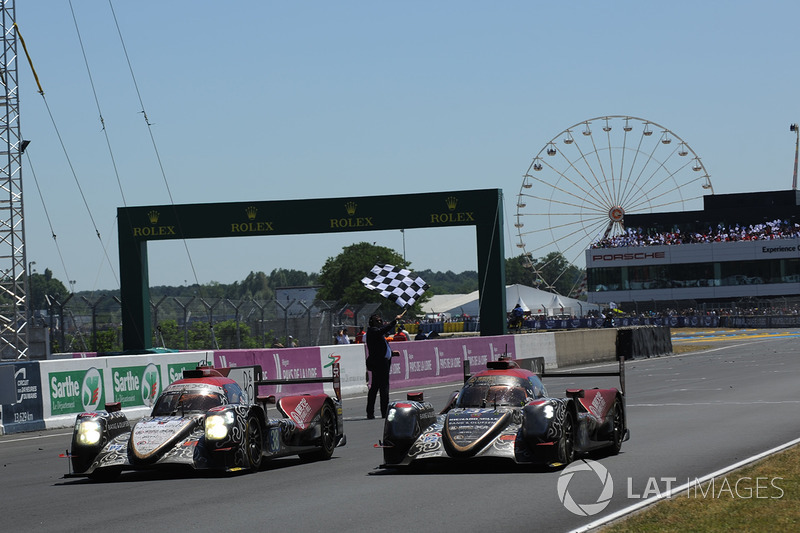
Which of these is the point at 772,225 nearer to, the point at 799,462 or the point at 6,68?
Result: the point at 6,68

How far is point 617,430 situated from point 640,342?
30916 millimetres

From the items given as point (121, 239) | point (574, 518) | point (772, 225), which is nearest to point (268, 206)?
point (121, 239)

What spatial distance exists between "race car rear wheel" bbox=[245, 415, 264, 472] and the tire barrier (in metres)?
30.8

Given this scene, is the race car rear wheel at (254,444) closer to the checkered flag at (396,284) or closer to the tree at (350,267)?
the checkered flag at (396,284)

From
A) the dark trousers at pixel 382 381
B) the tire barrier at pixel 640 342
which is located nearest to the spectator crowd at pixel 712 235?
the tire barrier at pixel 640 342

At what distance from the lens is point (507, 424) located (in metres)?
10.9

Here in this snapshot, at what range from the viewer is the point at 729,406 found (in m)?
18.4

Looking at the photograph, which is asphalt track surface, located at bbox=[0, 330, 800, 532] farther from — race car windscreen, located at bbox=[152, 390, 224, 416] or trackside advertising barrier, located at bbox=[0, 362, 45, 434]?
trackside advertising barrier, located at bbox=[0, 362, 45, 434]

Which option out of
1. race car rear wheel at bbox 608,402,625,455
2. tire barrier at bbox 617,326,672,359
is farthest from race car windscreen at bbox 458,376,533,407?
tire barrier at bbox 617,326,672,359

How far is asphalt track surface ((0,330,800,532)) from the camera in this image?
825 centimetres

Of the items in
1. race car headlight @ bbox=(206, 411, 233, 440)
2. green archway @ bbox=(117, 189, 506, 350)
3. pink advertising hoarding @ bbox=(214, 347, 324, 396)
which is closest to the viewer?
race car headlight @ bbox=(206, 411, 233, 440)

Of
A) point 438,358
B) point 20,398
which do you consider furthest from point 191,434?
point 438,358

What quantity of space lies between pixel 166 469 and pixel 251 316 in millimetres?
19150

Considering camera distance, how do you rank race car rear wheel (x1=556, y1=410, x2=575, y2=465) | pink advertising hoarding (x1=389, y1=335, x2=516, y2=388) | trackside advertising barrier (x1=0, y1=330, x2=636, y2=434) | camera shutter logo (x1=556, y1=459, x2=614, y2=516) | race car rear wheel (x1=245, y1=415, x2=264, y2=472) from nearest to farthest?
camera shutter logo (x1=556, y1=459, x2=614, y2=516)
race car rear wheel (x1=556, y1=410, x2=575, y2=465)
race car rear wheel (x1=245, y1=415, x2=264, y2=472)
trackside advertising barrier (x1=0, y1=330, x2=636, y2=434)
pink advertising hoarding (x1=389, y1=335, x2=516, y2=388)
